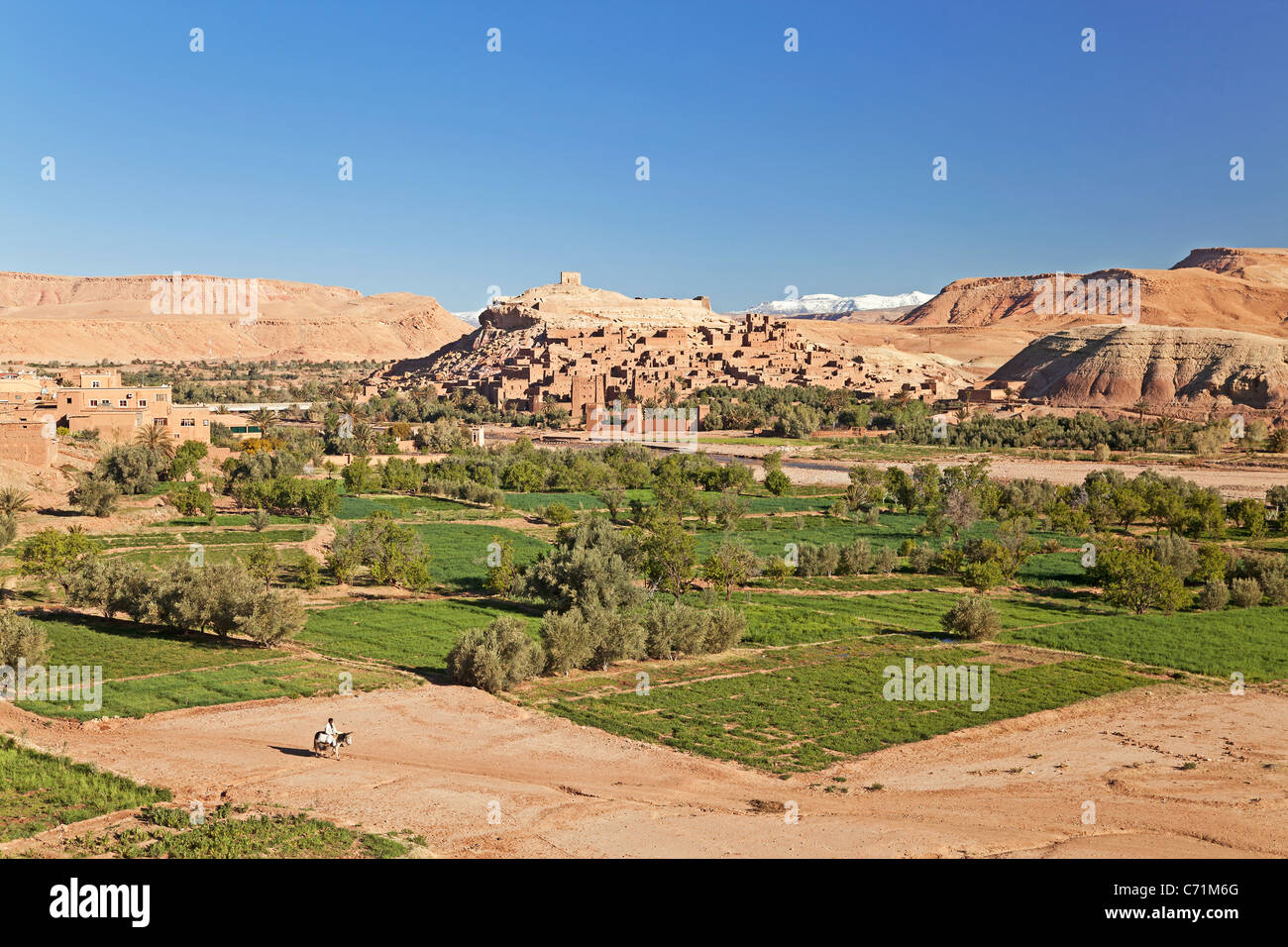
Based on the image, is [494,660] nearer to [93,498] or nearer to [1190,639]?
[1190,639]

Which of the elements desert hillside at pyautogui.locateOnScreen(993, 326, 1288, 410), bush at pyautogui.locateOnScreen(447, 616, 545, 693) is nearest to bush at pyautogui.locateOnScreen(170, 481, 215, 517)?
bush at pyautogui.locateOnScreen(447, 616, 545, 693)

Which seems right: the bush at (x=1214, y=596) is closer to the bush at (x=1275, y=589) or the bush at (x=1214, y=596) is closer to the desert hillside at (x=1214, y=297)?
the bush at (x=1275, y=589)

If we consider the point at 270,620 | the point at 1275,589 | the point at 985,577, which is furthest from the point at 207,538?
the point at 1275,589

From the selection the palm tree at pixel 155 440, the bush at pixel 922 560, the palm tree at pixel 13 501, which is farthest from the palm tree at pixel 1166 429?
the palm tree at pixel 13 501

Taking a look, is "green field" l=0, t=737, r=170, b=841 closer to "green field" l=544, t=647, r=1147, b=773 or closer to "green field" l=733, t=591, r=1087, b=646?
"green field" l=544, t=647, r=1147, b=773
